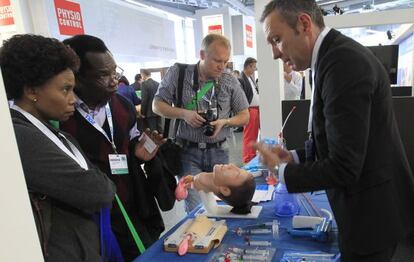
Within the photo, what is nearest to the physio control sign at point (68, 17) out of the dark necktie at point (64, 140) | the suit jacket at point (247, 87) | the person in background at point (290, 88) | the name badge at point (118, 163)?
the suit jacket at point (247, 87)

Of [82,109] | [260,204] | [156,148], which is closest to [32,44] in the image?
[82,109]

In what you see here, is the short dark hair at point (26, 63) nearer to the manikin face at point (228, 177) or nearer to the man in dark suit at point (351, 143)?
the man in dark suit at point (351, 143)

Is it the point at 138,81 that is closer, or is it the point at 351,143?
the point at 351,143

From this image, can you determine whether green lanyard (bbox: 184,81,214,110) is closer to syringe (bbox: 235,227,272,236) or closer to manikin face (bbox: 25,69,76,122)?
syringe (bbox: 235,227,272,236)

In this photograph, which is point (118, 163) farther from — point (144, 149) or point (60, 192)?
point (60, 192)

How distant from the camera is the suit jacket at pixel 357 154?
0.93m

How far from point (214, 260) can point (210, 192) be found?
48 cm

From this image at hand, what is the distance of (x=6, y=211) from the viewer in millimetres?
492

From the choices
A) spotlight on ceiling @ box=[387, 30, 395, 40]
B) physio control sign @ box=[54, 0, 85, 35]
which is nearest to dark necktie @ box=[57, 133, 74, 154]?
physio control sign @ box=[54, 0, 85, 35]

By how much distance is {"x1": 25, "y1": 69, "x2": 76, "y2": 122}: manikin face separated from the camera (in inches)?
43.3

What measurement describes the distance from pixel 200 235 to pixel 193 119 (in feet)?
2.94

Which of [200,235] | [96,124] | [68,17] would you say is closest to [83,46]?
[96,124]

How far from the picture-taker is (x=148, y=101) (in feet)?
21.1

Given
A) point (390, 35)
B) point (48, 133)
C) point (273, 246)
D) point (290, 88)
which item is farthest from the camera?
point (290, 88)
